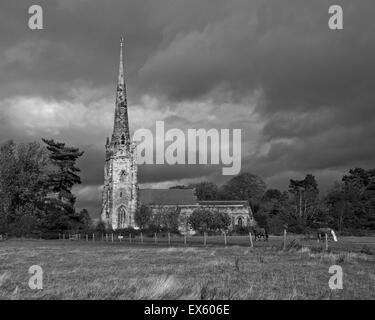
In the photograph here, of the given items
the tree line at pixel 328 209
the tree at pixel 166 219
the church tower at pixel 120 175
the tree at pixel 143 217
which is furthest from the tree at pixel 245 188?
the tree at pixel 143 217

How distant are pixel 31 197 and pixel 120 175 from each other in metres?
33.0

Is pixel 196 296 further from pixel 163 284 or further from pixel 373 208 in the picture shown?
pixel 373 208

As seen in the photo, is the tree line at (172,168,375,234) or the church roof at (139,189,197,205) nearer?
the tree line at (172,168,375,234)

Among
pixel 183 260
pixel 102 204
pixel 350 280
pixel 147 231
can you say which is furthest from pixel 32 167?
pixel 350 280

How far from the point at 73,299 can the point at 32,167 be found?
62.4 metres

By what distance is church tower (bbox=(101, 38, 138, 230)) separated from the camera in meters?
98.9

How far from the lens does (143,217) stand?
89.5 metres

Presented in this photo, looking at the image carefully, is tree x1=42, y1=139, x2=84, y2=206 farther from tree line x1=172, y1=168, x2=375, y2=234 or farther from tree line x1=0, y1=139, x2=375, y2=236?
tree line x1=172, y1=168, x2=375, y2=234

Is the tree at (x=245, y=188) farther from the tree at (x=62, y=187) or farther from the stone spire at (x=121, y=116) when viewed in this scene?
the tree at (x=62, y=187)

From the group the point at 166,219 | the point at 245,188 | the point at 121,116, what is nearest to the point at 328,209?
the point at 166,219

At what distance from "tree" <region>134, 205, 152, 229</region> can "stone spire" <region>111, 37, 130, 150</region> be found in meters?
16.5

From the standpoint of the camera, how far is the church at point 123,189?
98750 millimetres

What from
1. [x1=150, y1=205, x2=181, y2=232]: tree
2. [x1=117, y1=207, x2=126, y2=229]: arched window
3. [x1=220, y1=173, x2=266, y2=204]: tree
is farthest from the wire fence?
[x1=220, y1=173, x2=266, y2=204]: tree
